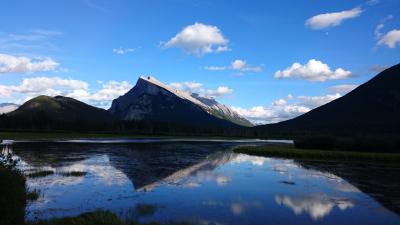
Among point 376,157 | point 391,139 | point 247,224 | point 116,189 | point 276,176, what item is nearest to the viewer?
point 247,224

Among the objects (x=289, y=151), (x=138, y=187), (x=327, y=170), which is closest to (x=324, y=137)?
(x=289, y=151)

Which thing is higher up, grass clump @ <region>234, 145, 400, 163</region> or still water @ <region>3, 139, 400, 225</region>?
grass clump @ <region>234, 145, 400, 163</region>

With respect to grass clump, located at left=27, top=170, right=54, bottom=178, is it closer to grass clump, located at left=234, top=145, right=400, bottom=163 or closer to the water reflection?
the water reflection

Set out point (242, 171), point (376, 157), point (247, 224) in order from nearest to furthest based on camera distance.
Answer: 1. point (247, 224)
2. point (242, 171)
3. point (376, 157)

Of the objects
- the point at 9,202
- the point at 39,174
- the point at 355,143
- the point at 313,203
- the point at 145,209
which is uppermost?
the point at 355,143

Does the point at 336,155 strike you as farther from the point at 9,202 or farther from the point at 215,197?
the point at 9,202

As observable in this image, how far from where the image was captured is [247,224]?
72.6 ft

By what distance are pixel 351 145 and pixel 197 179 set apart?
4993cm

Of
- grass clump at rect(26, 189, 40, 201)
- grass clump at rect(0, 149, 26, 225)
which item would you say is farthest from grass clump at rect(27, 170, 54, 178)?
grass clump at rect(0, 149, 26, 225)

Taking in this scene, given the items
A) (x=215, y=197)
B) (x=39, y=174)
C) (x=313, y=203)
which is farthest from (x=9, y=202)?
(x=39, y=174)

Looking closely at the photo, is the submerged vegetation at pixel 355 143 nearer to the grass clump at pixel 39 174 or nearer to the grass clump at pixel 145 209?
the grass clump at pixel 39 174

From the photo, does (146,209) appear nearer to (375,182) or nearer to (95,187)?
(95,187)

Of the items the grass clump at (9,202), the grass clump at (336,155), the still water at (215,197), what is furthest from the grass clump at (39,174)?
the grass clump at (336,155)

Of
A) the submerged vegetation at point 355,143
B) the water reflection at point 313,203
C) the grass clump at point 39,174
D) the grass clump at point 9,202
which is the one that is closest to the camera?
the grass clump at point 9,202
